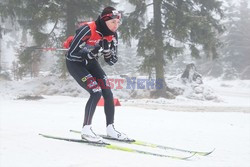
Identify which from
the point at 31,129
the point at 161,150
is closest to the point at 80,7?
the point at 31,129

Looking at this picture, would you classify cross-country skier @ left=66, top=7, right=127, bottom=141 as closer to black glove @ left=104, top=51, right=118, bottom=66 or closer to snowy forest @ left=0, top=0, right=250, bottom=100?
black glove @ left=104, top=51, right=118, bottom=66

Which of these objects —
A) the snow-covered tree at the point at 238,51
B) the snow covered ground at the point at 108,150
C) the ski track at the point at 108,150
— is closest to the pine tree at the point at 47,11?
the snow covered ground at the point at 108,150

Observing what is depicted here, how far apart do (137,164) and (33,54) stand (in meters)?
19.1

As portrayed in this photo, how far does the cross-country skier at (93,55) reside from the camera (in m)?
5.28

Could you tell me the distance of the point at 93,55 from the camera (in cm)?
529

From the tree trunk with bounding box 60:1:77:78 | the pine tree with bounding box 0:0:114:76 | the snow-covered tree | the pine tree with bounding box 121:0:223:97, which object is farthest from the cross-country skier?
the snow-covered tree

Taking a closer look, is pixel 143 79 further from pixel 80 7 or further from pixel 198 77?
pixel 80 7

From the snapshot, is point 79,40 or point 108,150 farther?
point 79,40

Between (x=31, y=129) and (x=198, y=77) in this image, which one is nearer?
(x=31, y=129)

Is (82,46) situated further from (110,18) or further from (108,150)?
(108,150)

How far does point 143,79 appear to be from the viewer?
75.0 feet

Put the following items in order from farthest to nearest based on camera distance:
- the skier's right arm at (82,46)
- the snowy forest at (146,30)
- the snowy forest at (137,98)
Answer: the snowy forest at (146,30) → the skier's right arm at (82,46) → the snowy forest at (137,98)

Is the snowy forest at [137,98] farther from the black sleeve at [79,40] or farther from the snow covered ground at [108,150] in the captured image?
the black sleeve at [79,40]

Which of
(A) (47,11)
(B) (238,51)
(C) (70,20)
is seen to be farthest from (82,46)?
(B) (238,51)
